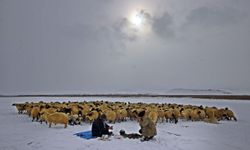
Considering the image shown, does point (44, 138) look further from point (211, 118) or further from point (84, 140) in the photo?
point (211, 118)

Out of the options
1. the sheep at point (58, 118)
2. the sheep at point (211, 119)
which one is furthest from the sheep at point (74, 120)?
the sheep at point (211, 119)

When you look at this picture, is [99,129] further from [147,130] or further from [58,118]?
[58,118]

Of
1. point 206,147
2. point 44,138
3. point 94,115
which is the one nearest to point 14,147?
point 44,138

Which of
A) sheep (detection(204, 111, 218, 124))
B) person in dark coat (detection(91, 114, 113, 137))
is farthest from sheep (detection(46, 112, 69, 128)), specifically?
sheep (detection(204, 111, 218, 124))

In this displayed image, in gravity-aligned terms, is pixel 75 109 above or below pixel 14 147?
above

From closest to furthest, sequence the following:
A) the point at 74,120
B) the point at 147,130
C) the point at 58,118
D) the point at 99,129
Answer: the point at 147,130
the point at 99,129
the point at 58,118
the point at 74,120

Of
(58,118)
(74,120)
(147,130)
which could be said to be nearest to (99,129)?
(147,130)

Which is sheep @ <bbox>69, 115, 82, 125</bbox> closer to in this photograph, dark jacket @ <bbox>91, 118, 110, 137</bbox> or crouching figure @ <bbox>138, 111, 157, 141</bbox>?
dark jacket @ <bbox>91, 118, 110, 137</bbox>

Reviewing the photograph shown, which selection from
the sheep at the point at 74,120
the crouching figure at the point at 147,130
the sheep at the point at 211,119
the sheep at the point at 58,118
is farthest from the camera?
the sheep at the point at 211,119

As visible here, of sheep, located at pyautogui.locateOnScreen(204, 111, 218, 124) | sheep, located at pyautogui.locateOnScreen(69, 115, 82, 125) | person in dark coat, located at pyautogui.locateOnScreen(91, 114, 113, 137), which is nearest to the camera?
person in dark coat, located at pyautogui.locateOnScreen(91, 114, 113, 137)

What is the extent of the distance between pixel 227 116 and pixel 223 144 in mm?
8929

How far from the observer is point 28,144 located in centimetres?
925

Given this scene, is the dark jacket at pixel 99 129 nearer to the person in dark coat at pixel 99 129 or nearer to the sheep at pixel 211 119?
the person in dark coat at pixel 99 129

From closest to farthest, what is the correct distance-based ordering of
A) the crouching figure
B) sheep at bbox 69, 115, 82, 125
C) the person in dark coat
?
the crouching figure
the person in dark coat
sheep at bbox 69, 115, 82, 125
